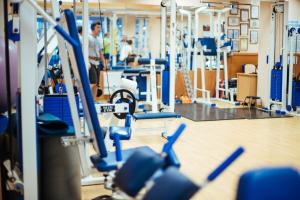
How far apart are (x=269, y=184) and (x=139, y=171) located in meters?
0.46

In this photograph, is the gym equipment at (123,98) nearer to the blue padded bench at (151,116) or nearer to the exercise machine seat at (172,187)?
the blue padded bench at (151,116)

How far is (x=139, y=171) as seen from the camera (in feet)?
4.75

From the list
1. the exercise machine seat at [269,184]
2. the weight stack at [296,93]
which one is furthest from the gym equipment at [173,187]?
the weight stack at [296,93]

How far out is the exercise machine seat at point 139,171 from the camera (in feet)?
4.68

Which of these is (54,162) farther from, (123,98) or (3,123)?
(123,98)

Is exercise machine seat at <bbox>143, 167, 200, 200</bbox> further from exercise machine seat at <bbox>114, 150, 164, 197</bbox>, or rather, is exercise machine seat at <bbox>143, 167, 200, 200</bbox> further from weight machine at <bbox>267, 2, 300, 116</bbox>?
weight machine at <bbox>267, 2, 300, 116</bbox>

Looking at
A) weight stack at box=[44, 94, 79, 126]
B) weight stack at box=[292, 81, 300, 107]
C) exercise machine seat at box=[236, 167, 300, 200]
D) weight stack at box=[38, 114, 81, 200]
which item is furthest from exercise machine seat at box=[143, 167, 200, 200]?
weight stack at box=[292, 81, 300, 107]

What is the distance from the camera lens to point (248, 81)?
8.98 meters

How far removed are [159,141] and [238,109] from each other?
3.40 metres

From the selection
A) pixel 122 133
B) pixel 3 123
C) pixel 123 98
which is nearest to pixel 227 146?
pixel 123 98

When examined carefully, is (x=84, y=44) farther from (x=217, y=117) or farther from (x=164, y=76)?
(x=217, y=117)

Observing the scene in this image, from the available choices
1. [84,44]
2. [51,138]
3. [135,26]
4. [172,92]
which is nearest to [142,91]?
[172,92]

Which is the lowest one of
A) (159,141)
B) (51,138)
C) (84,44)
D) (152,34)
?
(159,141)

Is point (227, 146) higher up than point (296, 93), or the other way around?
point (296, 93)
